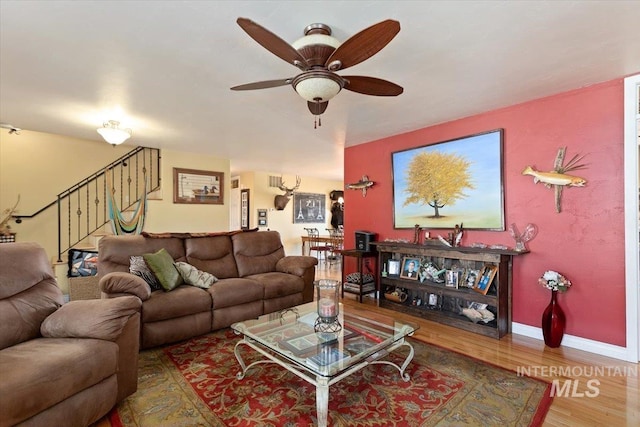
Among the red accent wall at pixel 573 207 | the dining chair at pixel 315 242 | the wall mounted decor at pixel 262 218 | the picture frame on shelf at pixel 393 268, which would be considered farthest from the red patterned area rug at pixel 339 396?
the wall mounted decor at pixel 262 218

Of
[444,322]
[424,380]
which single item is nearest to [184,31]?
[424,380]

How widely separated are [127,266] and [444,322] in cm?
334

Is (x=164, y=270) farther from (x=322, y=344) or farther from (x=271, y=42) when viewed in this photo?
(x=271, y=42)

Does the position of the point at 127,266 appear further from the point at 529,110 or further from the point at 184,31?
the point at 529,110

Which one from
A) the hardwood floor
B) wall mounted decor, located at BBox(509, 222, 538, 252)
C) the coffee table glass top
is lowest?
the hardwood floor

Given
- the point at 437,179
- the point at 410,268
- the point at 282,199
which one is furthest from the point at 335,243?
the point at 437,179

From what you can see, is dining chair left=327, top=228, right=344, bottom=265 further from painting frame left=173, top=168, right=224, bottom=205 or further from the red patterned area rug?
the red patterned area rug

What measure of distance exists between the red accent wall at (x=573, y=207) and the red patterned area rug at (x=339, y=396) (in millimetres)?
1099

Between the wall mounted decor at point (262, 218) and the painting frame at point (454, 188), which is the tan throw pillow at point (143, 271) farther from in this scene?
the wall mounted decor at point (262, 218)

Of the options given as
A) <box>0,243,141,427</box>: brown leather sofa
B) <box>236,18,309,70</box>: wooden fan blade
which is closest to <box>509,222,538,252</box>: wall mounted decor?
<box>236,18,309,70</box>: wooden fan blade

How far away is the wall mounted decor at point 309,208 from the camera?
861 cm

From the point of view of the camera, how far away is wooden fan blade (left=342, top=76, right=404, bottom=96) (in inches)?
79.2

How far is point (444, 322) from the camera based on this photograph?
3342 millimetres

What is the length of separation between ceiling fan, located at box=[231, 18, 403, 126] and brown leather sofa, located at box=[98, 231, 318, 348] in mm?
1977
